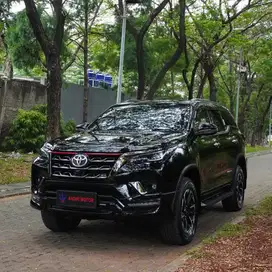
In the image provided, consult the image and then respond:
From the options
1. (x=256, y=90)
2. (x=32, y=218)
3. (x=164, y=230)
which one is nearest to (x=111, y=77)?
(x=256, y=90)

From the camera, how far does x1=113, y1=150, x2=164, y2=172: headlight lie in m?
5.58

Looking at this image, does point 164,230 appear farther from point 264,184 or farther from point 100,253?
point 264,184

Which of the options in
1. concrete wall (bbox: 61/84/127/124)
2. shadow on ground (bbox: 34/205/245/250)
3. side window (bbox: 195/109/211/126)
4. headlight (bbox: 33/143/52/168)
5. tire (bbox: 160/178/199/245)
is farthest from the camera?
concrete wall (bbox: 61/84/127/124)

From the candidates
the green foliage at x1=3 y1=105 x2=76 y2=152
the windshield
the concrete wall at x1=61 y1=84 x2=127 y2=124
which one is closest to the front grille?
the windshield

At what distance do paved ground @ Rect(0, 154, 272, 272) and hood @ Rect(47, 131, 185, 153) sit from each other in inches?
49.4

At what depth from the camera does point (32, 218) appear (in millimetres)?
7812

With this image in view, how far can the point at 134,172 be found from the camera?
5.58 m

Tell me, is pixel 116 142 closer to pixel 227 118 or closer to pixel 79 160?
pixel 79 160

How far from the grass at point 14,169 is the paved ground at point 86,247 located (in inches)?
135

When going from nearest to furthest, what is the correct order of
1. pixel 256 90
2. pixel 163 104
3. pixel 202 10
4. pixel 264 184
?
pixel 163 104 → pixel 264 184 → pixel 202 10 → pixel 256 90

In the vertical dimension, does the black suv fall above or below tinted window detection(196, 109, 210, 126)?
below

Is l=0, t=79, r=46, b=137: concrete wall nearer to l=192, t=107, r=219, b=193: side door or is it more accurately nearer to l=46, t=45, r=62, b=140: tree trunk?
l=46, t=45, r=62, b=140: tree trunk

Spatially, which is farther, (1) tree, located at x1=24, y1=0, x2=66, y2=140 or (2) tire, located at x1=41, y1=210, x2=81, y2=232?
(1) tree, located at x1=24, y1=0, x2=66, y2=140

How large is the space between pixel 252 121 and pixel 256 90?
8982 mm
